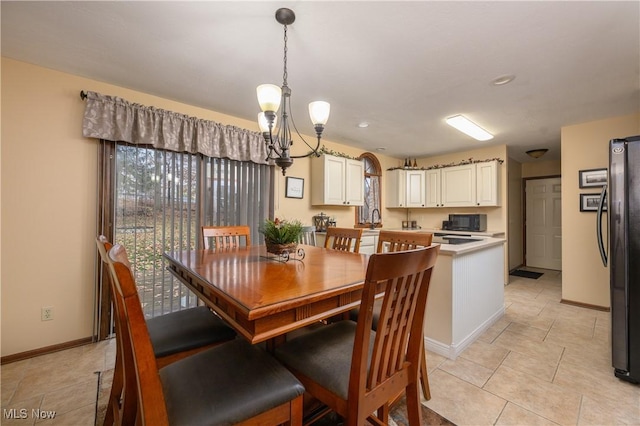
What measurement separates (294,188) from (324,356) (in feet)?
10.0

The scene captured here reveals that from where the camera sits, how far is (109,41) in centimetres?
193

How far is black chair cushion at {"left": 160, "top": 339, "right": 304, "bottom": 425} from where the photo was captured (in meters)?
0.86

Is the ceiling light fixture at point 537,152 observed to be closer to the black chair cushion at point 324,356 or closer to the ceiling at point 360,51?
the ceiling at point 360,51

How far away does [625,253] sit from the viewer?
75.8 inches

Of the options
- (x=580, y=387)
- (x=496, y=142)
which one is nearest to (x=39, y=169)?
(x=580, y=387)

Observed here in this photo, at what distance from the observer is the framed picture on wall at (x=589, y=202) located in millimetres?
3369

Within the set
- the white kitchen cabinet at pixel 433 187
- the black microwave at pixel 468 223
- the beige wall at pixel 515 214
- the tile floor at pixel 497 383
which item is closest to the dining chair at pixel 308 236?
the tile floor at pixel 497 383

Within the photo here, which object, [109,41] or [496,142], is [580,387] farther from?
[109,41]

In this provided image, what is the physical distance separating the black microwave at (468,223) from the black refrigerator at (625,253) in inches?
114

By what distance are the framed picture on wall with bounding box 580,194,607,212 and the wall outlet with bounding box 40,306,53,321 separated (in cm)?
587

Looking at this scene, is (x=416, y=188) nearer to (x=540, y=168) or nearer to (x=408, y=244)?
(x=540, y=168)

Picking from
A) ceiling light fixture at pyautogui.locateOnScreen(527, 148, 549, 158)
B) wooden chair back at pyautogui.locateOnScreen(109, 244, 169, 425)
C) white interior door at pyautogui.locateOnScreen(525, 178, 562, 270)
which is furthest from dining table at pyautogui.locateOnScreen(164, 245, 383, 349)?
white interior door at pyautogui.locateOnScreen(525, 178, 562, 270)

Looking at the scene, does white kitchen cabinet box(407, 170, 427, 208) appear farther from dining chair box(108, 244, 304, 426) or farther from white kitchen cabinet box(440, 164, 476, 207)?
dining chair box(108, 244, 304, 426)

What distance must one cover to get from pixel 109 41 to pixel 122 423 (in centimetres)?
236
